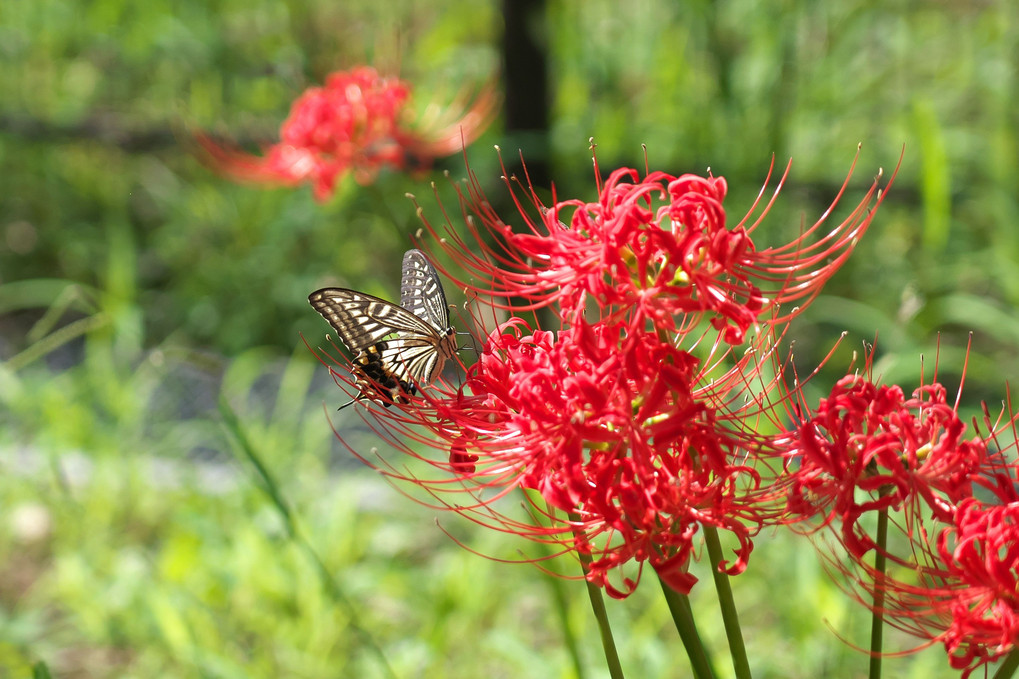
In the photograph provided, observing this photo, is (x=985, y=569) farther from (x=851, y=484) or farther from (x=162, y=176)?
(x=162, y=176)

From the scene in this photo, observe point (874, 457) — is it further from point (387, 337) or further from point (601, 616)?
point (387, 337)

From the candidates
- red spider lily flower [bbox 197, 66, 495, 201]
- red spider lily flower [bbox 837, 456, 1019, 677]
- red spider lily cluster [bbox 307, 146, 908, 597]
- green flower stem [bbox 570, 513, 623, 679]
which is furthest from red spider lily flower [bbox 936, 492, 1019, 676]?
red spider lily flower [bbox 197, 66, 495, 201]

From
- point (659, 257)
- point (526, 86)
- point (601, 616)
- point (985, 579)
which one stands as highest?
point (659, 257)

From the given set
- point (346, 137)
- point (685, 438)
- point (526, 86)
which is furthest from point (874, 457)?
point (526, 86)

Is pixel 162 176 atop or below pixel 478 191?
below

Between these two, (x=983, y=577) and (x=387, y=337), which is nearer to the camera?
(x=983, y=577)

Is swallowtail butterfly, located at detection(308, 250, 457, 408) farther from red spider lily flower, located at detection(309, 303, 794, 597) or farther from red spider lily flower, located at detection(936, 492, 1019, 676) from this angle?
red spider lily flower, located at detection(936, 492, 1019, 676)

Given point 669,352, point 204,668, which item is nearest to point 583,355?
point 669,352
